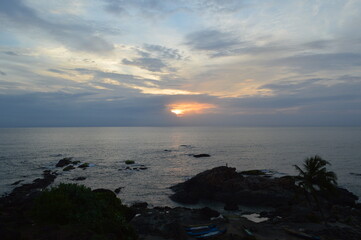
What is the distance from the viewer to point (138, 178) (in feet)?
220

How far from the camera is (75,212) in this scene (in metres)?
19.2

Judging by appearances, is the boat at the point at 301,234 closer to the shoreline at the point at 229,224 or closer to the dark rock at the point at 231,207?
the shoreline at the point at 229,224

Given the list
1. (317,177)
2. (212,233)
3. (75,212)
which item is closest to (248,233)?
(212,233)

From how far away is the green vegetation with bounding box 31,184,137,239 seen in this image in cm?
1823

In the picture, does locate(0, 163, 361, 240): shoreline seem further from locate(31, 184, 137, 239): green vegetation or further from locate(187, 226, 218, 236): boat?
locate(31, 184, 137, 239): green vegetation

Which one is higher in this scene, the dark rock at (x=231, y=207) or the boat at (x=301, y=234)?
the boat at (x=301, y=234)

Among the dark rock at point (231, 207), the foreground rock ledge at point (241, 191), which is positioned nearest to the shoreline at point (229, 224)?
the dark rock at point (231, 207)

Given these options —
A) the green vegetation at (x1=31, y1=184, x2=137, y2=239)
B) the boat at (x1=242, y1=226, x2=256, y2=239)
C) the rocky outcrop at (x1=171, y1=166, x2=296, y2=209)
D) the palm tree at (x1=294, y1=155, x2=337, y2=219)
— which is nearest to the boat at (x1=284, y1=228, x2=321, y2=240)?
the palm tree at (x1=294, y1=155, x2=337, y2=219)

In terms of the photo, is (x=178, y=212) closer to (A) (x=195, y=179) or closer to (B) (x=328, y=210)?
(A) (x=195, y=179)

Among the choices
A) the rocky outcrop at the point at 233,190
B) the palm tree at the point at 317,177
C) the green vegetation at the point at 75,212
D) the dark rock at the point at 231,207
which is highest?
the palm tree at the point at 317,177

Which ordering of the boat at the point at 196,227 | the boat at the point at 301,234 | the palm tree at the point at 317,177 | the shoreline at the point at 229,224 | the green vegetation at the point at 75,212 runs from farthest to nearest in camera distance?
the boat at the point at 196,227
the palm tree at the point at 317,177
the shoreline at the point at 229,224
the boat at the point at 301,234
the green vegetation at the point at 75,212

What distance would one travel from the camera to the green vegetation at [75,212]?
1823 cm

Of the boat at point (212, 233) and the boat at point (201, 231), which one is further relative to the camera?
the boat at point (201, 231)

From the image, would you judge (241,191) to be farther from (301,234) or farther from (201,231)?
(201,231)
